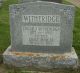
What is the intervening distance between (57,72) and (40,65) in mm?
332

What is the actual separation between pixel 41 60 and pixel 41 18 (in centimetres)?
74

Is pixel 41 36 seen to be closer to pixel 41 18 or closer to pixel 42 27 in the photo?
pixel 42 27

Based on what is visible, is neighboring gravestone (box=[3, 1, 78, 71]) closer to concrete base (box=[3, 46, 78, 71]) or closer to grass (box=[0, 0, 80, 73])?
concrete base (box=[3, 46, 78, 71])

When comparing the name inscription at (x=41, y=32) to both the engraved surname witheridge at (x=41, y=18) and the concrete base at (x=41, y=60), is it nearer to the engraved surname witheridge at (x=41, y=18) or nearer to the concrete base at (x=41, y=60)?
the engraved surname witheridge at (x=41, y=18)

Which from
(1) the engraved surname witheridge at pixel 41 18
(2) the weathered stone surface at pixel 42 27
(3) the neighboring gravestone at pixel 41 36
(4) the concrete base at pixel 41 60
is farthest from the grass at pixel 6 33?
(1) the engraved surname witheridge at pixel 41 18

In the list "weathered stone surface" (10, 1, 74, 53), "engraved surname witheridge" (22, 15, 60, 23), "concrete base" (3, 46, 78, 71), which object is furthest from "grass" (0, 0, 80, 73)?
"engraved surname witheridge" (22, 15, 60, 23)

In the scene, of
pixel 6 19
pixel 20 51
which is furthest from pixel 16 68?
pixel 6 19

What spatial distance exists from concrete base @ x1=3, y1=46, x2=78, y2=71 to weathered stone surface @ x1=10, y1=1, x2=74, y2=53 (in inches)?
5.6

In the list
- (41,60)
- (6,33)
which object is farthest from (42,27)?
(6,33)

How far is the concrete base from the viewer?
5137mm

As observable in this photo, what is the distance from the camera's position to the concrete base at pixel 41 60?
514 centimetres

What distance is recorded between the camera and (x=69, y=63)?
16.8 ft

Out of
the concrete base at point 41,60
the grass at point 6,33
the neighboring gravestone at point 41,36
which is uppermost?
the neighboring gravestone at point 41,36

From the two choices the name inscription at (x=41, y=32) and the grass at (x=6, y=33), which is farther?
the grass at (x=6, y=33)
